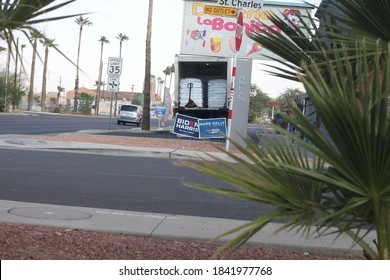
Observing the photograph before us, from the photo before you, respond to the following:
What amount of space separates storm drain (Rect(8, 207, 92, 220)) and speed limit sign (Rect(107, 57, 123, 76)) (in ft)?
65.2

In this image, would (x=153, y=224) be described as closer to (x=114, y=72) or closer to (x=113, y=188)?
(x=113, y=188)

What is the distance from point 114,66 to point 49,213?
20.4 meters

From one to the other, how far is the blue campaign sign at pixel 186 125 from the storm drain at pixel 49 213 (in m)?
11.3

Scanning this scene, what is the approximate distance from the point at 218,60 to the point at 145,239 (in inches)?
710

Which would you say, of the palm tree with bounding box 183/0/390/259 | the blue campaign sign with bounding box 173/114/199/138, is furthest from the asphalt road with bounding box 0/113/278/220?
the palm tree with bounding box 183/0/390/259

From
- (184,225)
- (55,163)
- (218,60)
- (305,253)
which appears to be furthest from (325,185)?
(218,60)

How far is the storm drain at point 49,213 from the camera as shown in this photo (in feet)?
24.9

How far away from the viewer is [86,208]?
28.1 feet

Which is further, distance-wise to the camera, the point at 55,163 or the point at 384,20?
the point at 55,163

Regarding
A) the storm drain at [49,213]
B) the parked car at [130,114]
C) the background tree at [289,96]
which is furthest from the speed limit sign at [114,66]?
the parked car at [130,114]

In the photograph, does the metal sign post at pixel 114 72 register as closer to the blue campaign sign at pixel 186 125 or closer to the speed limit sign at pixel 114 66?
the speed limit sign at pixel 114 66

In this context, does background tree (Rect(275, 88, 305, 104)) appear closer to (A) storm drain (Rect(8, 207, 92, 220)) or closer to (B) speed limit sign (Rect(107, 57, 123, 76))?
(A) storm drain (Rect(8, 207, 92, 220))

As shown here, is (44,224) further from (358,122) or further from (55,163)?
(55,163)

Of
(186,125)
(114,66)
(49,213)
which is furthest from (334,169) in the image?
(114,66)
